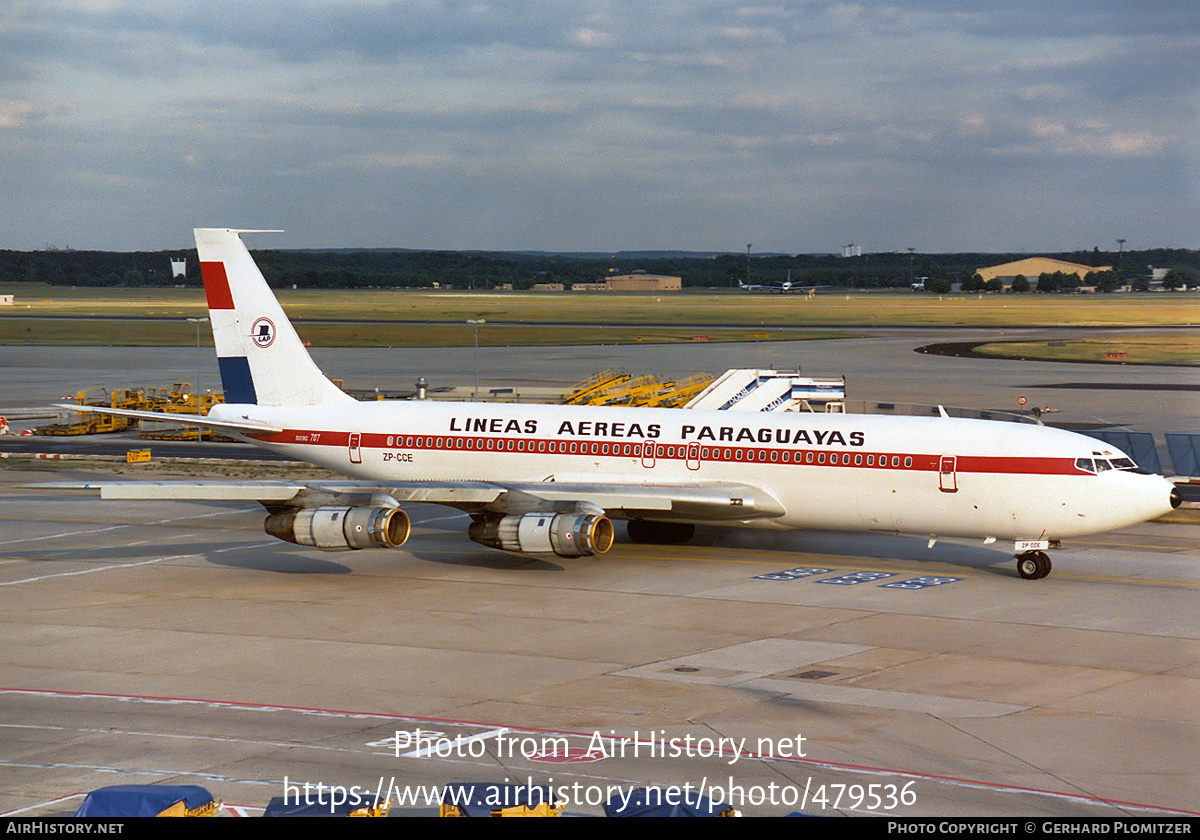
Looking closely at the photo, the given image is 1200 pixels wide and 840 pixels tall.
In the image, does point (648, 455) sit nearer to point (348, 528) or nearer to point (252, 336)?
A: point (348, 528)

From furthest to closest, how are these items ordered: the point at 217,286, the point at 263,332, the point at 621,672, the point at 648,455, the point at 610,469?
the point at 263,332
the point at 217,286
the point at 610,469
the point at 648,455
the point at 621,672

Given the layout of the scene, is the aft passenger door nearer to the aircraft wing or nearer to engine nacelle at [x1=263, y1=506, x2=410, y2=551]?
the aircraft wing

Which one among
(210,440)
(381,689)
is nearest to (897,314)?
(210,440)

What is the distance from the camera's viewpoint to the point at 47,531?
1768 inches

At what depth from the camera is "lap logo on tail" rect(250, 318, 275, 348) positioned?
4391 centimetres

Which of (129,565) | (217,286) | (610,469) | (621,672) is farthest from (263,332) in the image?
(621,672)

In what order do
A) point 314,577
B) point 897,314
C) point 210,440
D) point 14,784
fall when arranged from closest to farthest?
point 14,784
point 314,577
point 210,440
point 897,314

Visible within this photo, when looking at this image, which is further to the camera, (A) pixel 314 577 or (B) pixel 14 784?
(A) pixel 314 577

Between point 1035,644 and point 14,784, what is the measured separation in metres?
20.5

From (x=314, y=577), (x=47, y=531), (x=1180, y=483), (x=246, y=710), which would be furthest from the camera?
(x=1180, y=483)

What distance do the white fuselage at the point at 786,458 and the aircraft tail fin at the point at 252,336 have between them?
67 cm

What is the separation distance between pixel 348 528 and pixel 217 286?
12479mm

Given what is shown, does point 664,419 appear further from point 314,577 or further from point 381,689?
point 381,689

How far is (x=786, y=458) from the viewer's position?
38.2 meters
